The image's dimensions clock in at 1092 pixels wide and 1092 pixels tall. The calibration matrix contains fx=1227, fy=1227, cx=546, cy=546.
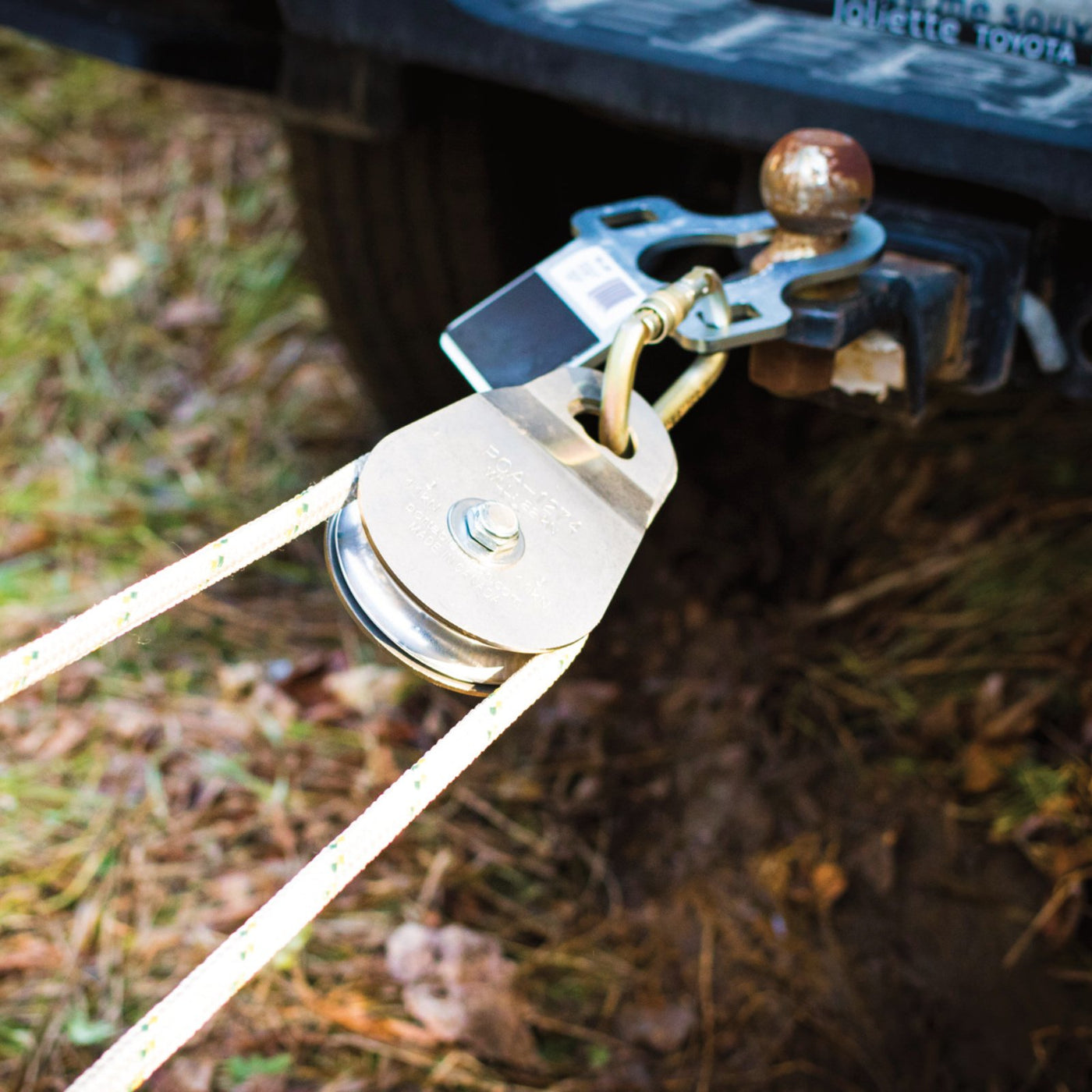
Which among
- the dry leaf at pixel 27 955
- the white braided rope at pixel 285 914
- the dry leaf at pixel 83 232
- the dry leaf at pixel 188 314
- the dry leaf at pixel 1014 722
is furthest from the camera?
the dry leaf at pixel 83 232

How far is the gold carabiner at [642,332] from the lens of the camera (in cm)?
83

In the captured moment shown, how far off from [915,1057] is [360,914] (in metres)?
0.67

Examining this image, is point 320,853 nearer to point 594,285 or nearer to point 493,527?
point 493,527

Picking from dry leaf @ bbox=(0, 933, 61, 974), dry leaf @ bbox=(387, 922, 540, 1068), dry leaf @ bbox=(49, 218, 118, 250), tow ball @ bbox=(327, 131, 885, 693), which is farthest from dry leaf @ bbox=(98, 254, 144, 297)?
tow ball @ bbox=(327, 131, 885, 693)

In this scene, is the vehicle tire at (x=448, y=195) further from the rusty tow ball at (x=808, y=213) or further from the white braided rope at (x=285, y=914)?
the white braided rope at (x=285, y=914)

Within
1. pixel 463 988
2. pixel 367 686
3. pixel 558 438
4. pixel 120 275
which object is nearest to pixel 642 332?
pixel 558 438

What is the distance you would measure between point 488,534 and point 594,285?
0.29 m

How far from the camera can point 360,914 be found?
1.49 meters

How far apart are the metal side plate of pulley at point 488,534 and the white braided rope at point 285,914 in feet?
0.16

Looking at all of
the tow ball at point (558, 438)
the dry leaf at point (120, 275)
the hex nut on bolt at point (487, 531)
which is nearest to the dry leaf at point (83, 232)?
the dry leaf at point (120, 275)

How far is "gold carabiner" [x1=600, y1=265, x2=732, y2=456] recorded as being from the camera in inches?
32.7

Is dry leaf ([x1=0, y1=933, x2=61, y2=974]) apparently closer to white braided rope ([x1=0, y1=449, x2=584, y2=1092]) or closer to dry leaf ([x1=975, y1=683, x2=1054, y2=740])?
white braided rope ([x1=0, y1=449, x2=584, y2=1092])

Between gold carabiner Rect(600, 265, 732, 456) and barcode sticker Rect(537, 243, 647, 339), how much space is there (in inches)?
1.4

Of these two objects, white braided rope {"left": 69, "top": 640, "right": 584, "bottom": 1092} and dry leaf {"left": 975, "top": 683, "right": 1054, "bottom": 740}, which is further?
dry leaf {"left": 975, "top": 683, "right": 1054, "bottom": 740}
